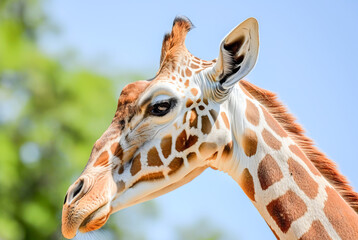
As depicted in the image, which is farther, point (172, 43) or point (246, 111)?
point (172, 43)

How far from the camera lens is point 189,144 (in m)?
4.34

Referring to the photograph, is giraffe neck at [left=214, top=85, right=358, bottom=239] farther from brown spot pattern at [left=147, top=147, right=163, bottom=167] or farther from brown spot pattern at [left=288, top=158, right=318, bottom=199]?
brown spot pattern at [left=147, top=147, right=163, bottom=167]

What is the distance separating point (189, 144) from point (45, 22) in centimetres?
2836

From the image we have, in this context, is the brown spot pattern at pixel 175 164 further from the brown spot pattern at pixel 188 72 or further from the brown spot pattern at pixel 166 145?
the brown spot pattern at pixel 188 72

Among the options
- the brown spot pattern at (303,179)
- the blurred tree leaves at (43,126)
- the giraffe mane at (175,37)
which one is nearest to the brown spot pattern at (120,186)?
the giraffe mane at (175,37)

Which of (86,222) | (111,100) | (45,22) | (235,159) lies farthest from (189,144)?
(45,22)

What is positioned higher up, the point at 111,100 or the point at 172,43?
the point at 172,43

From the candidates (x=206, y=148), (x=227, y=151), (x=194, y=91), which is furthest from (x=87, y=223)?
(x=194, y=91)

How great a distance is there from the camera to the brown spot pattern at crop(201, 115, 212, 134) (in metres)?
4.36

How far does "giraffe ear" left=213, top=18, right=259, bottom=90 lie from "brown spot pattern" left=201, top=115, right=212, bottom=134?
9.8 inches

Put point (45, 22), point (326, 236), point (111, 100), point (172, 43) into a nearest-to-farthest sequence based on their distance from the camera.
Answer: point (326, 236) → point (172, 43) → point (111, 100) → point (45, 22)

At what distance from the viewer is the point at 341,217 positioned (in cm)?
408

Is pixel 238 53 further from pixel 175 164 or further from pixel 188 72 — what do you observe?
pixel 175 164

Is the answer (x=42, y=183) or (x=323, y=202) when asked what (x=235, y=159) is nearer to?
(x=323, y=202)
